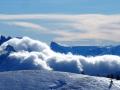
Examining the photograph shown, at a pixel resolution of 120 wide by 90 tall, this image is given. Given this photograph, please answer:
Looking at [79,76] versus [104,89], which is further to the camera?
[79,76]

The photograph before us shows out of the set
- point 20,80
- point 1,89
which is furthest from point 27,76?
point 1,89

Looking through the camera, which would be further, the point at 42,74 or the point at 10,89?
the point at 42,74

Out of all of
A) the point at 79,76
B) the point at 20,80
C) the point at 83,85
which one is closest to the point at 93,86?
the point at 83,85

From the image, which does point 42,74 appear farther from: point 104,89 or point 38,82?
point 104,89

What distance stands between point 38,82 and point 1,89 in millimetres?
4526

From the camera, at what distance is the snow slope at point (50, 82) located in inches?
2062

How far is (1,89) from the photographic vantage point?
5147 centimetres

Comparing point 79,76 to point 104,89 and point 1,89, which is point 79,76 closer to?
point 104,89

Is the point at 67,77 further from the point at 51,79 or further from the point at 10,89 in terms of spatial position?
the point at 10,89

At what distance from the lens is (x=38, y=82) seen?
176ft

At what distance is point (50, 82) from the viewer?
176 ft

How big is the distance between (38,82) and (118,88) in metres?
9.21

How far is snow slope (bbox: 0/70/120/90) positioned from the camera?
172 feet

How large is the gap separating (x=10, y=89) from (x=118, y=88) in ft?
40.6
